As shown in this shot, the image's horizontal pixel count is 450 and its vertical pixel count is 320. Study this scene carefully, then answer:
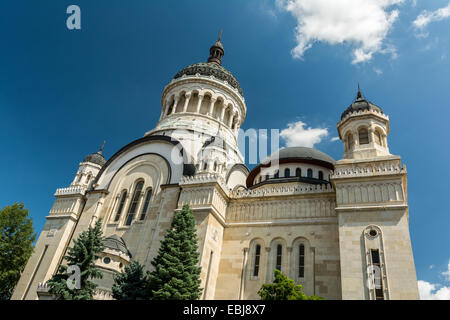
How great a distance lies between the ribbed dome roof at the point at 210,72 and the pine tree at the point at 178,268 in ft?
67.3

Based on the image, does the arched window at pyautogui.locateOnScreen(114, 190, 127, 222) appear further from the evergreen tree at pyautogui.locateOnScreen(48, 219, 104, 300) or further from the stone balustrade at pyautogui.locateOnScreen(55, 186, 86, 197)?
the evergreen tree at pyautogui.locateOnScreen(48, 219, 104, 300)

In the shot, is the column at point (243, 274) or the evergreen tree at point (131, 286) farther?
the column at point (243, 274)

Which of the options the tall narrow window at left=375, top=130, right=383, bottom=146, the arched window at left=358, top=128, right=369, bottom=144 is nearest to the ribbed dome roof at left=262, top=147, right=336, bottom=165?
the arched window at left=358, top=128, right=369, bottom=144

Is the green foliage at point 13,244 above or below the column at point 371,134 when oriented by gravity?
below

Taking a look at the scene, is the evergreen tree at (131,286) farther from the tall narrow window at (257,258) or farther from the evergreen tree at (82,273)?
the tall narrow window at (257,258)

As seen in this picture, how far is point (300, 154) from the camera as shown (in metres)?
27.0

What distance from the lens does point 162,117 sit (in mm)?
Answer: 33281

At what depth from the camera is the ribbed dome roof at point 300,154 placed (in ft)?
87.9

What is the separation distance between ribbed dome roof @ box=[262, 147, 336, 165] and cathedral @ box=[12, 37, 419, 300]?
160mm

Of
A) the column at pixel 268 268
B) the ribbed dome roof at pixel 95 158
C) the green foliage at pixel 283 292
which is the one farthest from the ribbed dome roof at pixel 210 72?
the green foliage at pixel 283 292

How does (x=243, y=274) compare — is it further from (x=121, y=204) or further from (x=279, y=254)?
(x=121, y=204)

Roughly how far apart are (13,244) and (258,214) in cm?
1960

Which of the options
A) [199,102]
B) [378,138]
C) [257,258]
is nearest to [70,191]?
[199,102]
